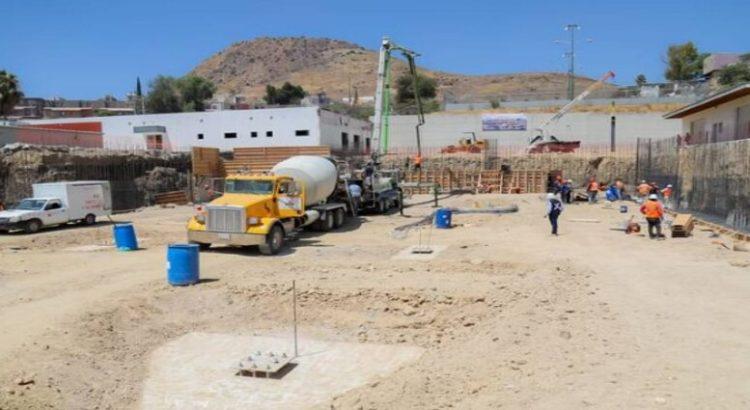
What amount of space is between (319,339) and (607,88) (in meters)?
76.9

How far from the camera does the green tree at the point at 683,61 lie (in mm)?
97400

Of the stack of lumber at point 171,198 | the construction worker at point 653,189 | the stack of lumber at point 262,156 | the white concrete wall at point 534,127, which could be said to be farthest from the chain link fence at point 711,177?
the white concrete wall at point 534,127

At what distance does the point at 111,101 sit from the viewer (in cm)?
12019

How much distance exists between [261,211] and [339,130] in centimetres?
4097

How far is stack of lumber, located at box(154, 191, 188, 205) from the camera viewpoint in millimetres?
39594

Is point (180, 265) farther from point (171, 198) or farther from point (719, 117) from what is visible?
point (171, 198)

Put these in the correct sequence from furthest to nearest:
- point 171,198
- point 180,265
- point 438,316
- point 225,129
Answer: point 225,129
point 171,198
point 180,265
point 438,316

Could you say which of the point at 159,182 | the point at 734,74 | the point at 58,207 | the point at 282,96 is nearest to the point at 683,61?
the point at 734,74

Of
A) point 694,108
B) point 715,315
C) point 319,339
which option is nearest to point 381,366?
point 319,339

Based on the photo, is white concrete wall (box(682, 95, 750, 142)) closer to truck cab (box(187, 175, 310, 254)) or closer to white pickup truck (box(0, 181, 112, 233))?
truck cab (box(187, 175, 310, 254))

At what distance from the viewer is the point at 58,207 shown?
85.6 feet

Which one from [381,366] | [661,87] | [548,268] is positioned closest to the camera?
[381,366]

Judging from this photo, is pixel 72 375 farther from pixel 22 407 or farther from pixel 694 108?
pixel 694 108

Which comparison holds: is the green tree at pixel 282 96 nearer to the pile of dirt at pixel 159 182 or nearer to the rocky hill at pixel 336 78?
the rocky hill at pixel 336 78
